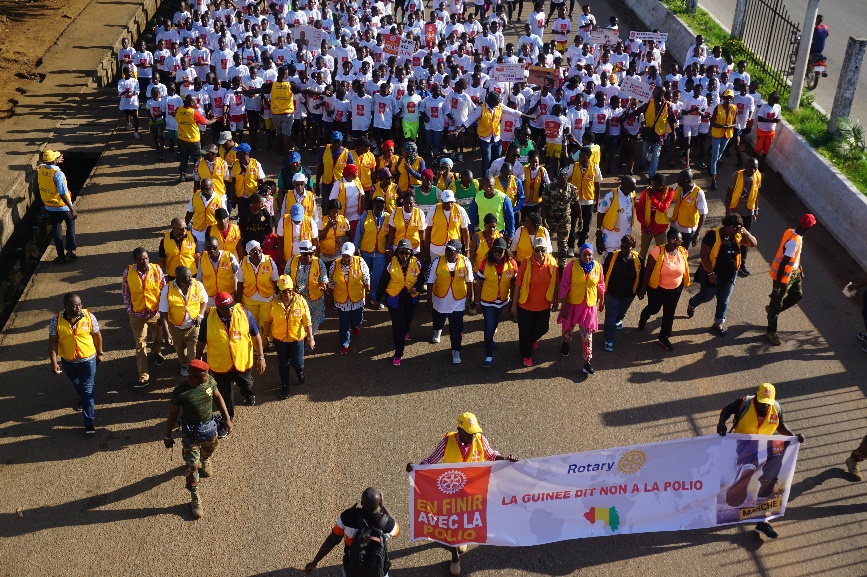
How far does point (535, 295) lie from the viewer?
10.9m

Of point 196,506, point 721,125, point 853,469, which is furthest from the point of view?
point 721,125

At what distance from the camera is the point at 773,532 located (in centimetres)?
851

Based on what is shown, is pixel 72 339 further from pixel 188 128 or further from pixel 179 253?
pixel 188 128

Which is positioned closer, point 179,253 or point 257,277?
point 257,277

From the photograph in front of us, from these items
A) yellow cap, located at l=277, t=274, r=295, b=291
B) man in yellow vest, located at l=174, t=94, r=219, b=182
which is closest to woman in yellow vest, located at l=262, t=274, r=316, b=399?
yellow cap, located at l=277, t=274, r=295, b=291

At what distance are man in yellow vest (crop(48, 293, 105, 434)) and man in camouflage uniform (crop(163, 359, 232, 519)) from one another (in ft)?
5.33

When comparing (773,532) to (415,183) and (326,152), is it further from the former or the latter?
(326,152)

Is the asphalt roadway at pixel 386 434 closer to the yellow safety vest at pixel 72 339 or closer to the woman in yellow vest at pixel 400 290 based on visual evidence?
the woman in yellow vest at pixel 400 290

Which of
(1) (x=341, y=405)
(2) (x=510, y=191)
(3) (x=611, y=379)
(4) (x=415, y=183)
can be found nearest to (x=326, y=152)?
(4) (x=415, y=183)

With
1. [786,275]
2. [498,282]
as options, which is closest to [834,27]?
[786,275]

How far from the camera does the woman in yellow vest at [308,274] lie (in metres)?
11.1

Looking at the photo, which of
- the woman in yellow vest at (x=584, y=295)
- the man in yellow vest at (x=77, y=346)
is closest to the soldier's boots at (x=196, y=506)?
the man in yellow vest at (x=77, y=346)

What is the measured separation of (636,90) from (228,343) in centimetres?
1014

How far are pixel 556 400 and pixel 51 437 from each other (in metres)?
5.69
